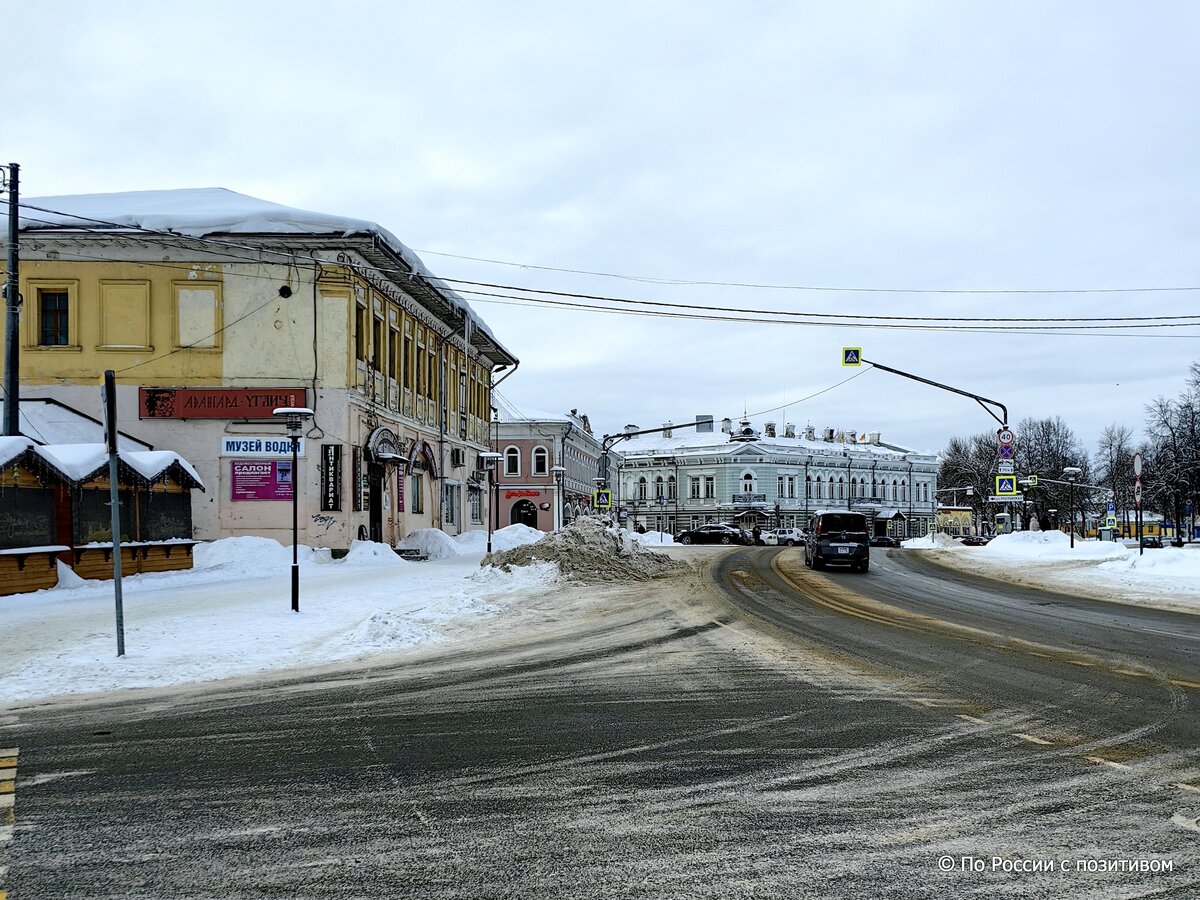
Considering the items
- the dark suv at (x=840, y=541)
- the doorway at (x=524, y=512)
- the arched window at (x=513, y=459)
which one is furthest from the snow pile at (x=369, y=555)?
the doorway at (x=524, y=512)

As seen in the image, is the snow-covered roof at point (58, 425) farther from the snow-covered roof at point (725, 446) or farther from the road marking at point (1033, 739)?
the snow-covered roof at point (725, 446)

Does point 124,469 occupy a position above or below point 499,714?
above

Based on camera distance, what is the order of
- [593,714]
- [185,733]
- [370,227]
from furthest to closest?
[370,227], [593,714], [185,733]

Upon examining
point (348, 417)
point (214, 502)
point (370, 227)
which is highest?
point (370, 227)

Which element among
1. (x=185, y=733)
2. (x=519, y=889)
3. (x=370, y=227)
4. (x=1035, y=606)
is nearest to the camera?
(x=519, y=889)

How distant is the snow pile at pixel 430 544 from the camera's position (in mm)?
33656

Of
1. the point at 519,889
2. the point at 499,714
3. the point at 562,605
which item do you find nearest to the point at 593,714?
the point at 499,714

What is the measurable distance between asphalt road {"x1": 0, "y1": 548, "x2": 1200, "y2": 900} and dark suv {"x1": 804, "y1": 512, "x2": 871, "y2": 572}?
18.3 meters

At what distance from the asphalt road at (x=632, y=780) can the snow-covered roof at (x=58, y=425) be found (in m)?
17.2

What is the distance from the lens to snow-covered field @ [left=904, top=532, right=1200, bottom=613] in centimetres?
2056

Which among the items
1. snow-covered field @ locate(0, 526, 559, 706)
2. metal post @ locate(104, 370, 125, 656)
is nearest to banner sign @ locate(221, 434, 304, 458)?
snow-covered field @ locate(0, 526, 559, 706)

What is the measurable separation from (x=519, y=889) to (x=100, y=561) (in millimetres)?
18366

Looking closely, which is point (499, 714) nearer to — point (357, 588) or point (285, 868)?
point (285, 868)

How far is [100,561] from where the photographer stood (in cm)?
1953
